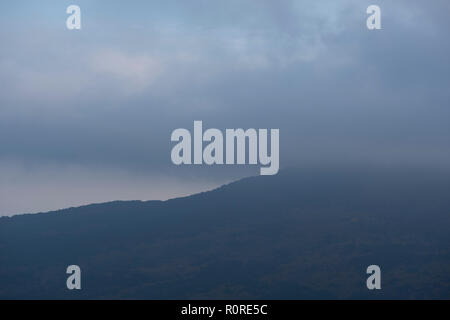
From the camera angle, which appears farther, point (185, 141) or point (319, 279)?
point (319, 279)

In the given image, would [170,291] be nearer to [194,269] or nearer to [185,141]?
[194,269]

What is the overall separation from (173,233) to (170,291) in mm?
1259

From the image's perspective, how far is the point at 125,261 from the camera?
14281 mm

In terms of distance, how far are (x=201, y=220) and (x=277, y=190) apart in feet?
6.02
